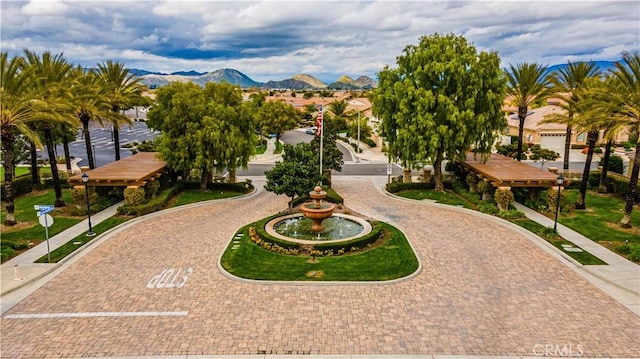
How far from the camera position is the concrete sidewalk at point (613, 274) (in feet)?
52.7

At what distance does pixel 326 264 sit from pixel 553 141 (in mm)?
49846

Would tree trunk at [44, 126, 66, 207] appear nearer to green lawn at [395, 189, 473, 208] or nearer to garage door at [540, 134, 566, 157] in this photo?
green lawn at [395, 189, 473, 208]

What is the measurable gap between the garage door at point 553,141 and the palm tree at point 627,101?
115ft

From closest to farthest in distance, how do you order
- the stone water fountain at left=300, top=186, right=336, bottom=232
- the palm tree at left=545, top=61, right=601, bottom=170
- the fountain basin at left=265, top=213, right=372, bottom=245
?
the fountain basin at left=265, top=213, right=372, bottom=245 → the stone water fountain at left=300, top=186, right=336, bottom=232 → the palm tree at left=545, top=61, right=601, bottom=170

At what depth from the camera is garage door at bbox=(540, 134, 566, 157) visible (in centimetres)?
5675

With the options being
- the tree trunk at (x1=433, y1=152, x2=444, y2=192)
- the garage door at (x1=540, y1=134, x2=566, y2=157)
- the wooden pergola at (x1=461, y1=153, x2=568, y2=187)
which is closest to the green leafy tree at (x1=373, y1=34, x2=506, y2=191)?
the tree trunk at (x1=433, y1=152, x2=444, y2=192)

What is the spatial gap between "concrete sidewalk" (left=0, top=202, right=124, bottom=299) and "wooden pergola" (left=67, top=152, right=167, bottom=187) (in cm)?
473

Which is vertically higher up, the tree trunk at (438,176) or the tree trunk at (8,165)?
the tree trunk at (8,165)

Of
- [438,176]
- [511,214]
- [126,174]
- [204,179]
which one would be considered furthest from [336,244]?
[126,174]

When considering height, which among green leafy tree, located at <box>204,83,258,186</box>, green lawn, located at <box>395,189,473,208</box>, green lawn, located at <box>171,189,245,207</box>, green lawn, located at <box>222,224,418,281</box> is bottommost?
green lawn, located at <box>222,224,418,281</box>

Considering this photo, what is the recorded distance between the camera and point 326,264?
62.8ft

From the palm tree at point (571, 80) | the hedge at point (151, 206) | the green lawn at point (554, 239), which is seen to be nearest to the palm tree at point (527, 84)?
the palm tree at point (571, 80)

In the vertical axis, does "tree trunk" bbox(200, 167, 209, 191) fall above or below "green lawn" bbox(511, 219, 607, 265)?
above

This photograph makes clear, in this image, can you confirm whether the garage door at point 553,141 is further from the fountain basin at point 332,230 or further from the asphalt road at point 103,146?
the asphalt road at point 103,146
